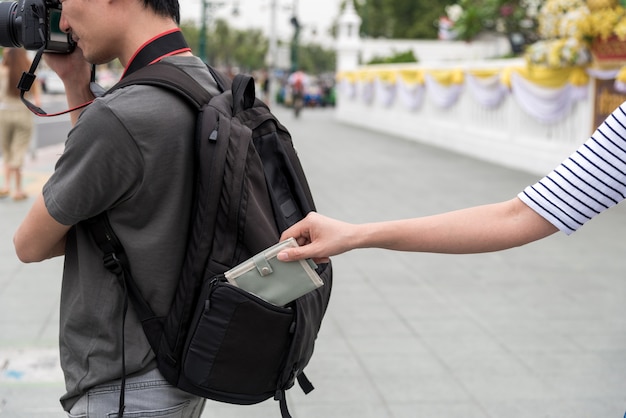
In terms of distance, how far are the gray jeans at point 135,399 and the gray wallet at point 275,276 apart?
0.31 m

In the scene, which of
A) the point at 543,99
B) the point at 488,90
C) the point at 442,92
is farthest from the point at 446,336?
the point at 442,92

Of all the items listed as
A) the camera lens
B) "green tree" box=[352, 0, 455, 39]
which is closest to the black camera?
the camera lens

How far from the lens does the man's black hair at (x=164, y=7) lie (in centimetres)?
184

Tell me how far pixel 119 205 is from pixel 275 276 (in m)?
0.35

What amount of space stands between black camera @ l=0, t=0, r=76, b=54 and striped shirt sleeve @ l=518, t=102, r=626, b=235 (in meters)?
1.08

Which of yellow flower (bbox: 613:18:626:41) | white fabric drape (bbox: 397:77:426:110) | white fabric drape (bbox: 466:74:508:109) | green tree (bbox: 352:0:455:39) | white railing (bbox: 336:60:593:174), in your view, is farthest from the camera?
green tree (bbox: 352:0:455:39)

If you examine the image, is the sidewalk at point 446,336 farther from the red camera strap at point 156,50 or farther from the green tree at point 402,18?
the green tree at point 402,18

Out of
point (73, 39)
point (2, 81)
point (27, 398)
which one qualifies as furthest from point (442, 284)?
point (2, 81)

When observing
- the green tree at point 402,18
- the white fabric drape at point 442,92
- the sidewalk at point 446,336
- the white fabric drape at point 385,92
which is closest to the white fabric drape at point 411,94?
the white fabric drape at point 442,92

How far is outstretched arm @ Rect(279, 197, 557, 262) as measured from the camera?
5.41 ft

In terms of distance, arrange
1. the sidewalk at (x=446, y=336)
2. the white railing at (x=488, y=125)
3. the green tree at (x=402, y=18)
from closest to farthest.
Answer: the sidewalk at (x=446, y=336) → the white railing at (x=488, y=125) → the green tree at (x=402, y=18)

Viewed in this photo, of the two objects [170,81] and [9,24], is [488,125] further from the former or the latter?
[170,81]

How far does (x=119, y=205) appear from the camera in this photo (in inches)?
68.2

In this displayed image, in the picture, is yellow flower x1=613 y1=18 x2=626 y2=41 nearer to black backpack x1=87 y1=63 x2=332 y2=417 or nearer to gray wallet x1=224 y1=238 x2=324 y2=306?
black backpack x1=87 y1=63 x2=332 y2=417
